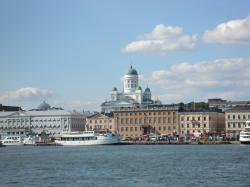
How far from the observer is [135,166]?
208 feet

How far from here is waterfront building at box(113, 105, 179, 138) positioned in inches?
6388

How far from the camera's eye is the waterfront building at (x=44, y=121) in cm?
18650

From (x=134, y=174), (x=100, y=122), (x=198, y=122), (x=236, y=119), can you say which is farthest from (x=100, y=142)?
(x=134, y=174)

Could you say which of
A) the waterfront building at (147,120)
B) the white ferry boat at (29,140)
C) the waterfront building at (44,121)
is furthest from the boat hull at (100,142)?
the waterfront building at (44,121)

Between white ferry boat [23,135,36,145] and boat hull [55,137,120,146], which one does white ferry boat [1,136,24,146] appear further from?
boat hull [55,137,120,146]

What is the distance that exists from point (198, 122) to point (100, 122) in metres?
→ 30.2

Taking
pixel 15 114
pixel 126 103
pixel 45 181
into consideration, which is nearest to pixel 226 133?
pixel 126 103

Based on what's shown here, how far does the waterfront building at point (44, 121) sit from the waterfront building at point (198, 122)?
124 ft

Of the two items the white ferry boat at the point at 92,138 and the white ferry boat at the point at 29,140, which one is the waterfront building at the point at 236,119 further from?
the white ferry boat at the point at 29,140

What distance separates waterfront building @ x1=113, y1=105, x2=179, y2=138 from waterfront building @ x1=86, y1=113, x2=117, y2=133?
4561 millimetres

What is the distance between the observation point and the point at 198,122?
519ft

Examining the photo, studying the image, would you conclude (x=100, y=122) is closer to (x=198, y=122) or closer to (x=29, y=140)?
(x=29, y=140)

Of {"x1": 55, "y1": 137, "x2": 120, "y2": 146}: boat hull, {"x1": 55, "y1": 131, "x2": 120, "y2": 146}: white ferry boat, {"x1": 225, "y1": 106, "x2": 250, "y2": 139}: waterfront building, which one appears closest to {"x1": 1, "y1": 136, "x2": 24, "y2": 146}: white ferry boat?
{"x1": 55, "y1": 131, "x2": 120, "y2": 146}: white ferry boat

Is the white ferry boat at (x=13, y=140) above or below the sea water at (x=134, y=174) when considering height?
above
